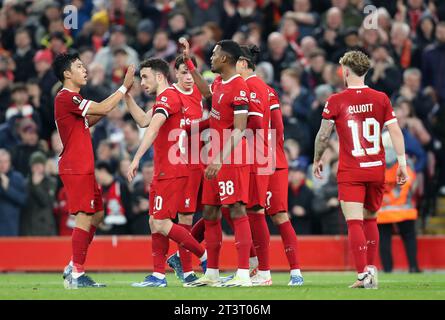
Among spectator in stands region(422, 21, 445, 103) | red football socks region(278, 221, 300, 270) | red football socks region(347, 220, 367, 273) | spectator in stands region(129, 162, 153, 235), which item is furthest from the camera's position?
spectator in stands region(422, 21, 445, 103)

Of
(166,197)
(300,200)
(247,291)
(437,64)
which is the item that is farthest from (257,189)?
(437,64)

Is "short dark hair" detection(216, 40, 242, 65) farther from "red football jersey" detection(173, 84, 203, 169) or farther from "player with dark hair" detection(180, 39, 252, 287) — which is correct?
"red football jersey" detection(173, 84, 203, 169)

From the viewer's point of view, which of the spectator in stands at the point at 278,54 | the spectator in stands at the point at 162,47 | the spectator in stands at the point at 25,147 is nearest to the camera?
the spectator in stands at the point at 25,147

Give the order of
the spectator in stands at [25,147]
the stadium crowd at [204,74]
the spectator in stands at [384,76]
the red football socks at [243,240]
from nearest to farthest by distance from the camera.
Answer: the red football socks at [243,240], the stadium crowd at [204,74], the spectator in stands at [25,147], the spectator in stands at [384,76]

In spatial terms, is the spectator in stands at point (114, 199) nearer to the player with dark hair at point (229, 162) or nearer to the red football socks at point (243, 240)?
the player with dark hair at point (229, 162)

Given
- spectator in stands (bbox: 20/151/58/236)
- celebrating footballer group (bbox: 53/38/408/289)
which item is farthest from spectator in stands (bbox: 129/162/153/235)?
celebrating footballer group (bbox: 53/38/408/289)

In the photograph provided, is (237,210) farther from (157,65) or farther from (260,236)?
(157,65)

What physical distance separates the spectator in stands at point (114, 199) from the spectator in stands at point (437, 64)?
6282 mm

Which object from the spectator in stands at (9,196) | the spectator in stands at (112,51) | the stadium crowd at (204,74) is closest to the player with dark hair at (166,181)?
the stadium crowd at (204,74)

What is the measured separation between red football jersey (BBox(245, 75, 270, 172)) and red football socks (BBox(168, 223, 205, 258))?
1.11 m

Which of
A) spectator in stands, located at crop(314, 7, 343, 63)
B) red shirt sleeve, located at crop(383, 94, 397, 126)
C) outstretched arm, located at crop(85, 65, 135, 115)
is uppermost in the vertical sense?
spectator in stands, located at crop(314, 7, 343, 63)

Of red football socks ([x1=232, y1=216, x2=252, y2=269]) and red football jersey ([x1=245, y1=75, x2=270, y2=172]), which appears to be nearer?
red football socks ([x1=232, y1=216, x2=252, y2=269])

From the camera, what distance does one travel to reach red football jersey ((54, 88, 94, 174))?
13539 mm

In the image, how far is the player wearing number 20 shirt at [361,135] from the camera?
1298cm
